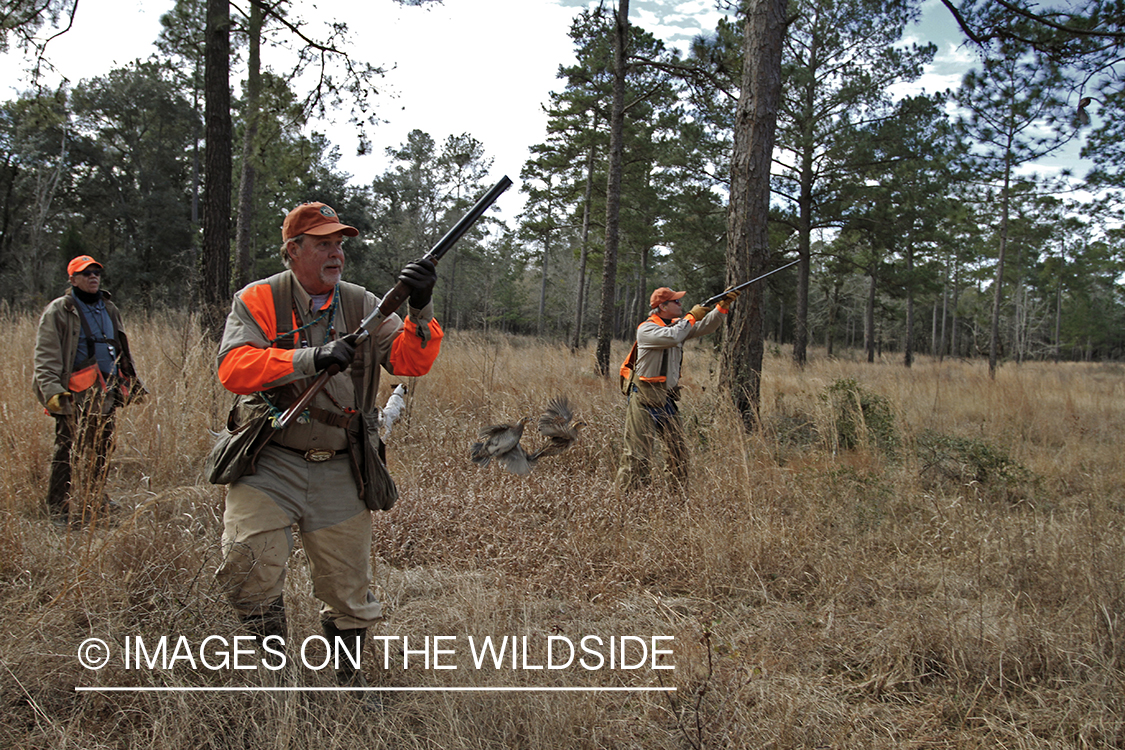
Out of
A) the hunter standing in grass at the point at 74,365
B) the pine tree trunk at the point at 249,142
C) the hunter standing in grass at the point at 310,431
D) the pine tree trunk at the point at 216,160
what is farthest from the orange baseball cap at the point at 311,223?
the pine tree trunk at the point at 249,142

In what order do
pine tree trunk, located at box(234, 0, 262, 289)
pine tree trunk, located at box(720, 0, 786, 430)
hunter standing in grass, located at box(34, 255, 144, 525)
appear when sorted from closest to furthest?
hunter standing in grass, located at box(34, 255, 144, 525) < pine tree trunk, located at box(720, 0, 786, 430) < pine tree trunk, located at box(234, 0, 262, 289)

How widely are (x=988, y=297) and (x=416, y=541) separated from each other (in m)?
49.9

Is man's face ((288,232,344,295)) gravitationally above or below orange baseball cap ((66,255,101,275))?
below

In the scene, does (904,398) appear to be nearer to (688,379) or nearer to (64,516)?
(688,379)

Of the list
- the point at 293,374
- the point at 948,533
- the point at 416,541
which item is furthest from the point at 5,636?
the point at 948,533

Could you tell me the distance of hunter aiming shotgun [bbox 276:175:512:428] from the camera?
2.24 metres

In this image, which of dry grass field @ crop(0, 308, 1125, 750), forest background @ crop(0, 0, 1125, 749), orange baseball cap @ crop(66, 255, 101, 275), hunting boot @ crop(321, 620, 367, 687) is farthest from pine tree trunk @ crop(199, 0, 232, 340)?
hunting boot @ crop(321, 620, 367, 687)

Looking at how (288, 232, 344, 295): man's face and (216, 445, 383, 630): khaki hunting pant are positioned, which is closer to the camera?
(216, 445, 383, 630): khaki hunting pant

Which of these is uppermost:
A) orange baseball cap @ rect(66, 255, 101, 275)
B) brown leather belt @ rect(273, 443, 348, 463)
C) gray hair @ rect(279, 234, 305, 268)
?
orange baseball cap @ rect(66, 255, 101, 275)

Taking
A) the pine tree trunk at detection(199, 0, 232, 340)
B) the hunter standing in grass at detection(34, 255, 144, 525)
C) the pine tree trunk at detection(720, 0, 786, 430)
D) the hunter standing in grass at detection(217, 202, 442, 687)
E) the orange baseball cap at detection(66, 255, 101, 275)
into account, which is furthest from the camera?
the pine tree trunk at detection(199, 0, 232, 340)

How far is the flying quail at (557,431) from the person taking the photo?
5.67 metres

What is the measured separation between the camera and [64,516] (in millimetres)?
4176

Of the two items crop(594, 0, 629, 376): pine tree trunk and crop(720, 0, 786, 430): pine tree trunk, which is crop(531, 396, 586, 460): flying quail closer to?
crop(720, 0, 786, 430): pine tree trunk

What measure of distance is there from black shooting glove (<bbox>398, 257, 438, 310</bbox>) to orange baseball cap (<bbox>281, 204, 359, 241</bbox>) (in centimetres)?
25
